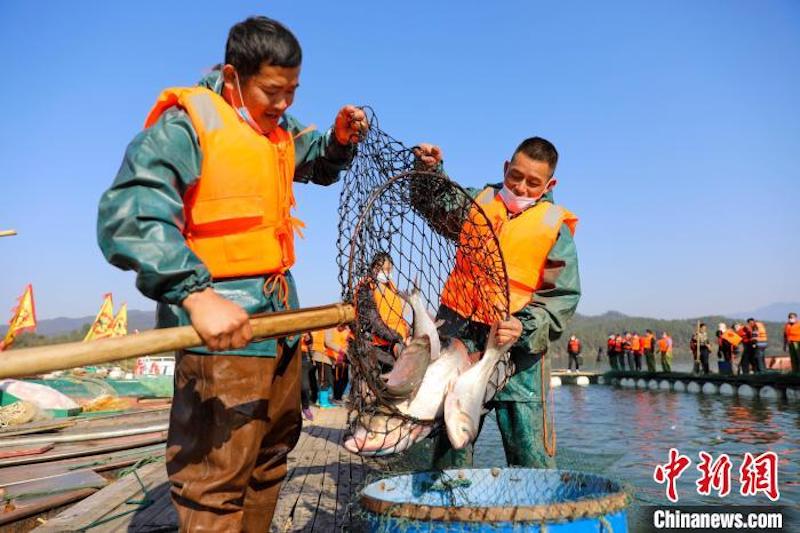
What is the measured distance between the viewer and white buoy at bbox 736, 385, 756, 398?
21.2 m

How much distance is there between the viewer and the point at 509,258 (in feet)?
→ 13.4

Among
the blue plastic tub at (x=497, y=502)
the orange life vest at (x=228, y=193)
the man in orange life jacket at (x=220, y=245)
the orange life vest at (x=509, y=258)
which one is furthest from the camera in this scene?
the orange life vest at (x=509, y=258)

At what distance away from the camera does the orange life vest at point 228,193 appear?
2516 millimetres

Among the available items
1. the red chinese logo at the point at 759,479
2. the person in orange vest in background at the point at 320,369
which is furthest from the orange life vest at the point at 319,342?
the red chinese logo at the point at 759,479

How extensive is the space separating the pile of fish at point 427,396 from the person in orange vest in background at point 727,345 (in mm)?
26144

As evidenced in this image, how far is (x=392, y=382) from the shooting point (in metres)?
3.15

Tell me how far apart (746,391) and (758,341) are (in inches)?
105

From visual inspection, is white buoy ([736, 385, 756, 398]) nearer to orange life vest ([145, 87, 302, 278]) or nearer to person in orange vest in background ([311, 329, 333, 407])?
person in orange vest in background ([311, 329, 333, 407])

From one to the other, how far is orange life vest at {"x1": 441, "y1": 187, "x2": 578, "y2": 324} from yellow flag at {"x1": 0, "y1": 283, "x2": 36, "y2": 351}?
914 inches

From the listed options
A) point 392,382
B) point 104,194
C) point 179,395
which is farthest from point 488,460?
point 104,194

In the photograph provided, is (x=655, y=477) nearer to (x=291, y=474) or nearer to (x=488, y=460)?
(x=488, y=460)

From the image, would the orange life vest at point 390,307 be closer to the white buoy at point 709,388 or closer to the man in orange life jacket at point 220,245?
the man in orange life jacket at point 220,245

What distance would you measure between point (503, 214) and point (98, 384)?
16.8 m

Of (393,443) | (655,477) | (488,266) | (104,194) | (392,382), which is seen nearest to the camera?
(104,194)
